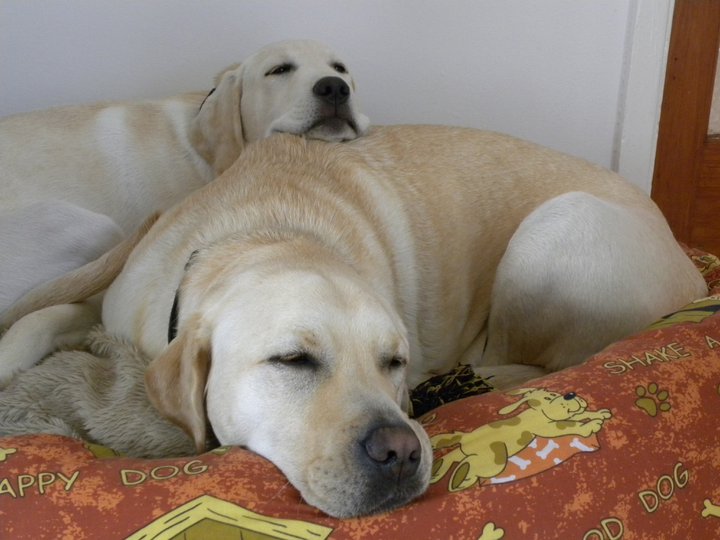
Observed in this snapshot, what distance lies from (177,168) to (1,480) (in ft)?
5.43

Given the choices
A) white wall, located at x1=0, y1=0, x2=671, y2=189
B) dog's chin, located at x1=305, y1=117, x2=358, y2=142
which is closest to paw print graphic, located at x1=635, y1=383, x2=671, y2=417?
dog's chin, located at x1=305, y1=117, x2=358, y2=142

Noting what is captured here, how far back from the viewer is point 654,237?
2.21 meters

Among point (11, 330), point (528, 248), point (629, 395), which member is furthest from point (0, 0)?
point (629, 395)

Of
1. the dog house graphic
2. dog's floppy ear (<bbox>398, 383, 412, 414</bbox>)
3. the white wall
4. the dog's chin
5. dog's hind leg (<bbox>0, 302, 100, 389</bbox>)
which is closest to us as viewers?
the dog house graphic

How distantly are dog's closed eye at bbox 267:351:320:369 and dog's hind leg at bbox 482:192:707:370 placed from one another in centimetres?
94

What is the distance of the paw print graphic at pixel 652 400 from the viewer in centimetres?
150

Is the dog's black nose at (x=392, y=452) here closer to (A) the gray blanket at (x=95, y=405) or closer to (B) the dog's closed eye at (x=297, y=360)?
(B) the dog's closed eye at (x=297, y=360)

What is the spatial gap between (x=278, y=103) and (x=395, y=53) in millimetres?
1042

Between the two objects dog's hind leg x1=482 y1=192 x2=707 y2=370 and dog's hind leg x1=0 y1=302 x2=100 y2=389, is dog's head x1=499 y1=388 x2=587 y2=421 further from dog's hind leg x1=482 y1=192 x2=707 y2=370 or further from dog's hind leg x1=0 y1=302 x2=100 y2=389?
dog's hind leg x1=0 y1=302 x2=100 y2=389

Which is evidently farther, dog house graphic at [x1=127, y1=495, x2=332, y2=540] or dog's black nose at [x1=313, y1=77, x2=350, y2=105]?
dog's black nose at [x1=313, y1=77, x2=350, y2=105]

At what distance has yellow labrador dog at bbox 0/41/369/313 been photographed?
96.7 inches

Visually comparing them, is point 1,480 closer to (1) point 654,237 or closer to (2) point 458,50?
(1) point 654,237

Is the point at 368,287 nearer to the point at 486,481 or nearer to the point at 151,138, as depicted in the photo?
the point at 486,481

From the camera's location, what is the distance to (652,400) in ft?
5.00
